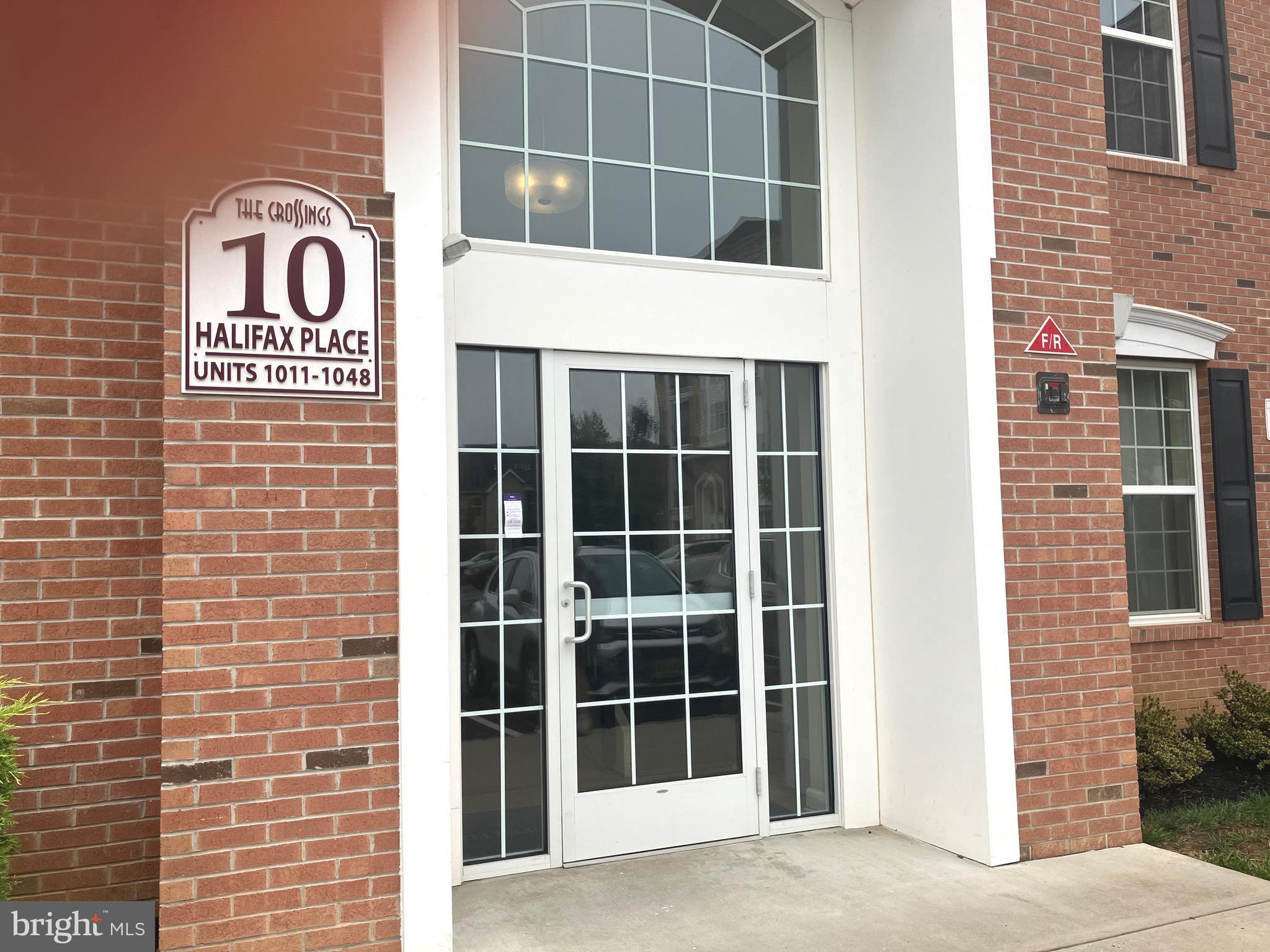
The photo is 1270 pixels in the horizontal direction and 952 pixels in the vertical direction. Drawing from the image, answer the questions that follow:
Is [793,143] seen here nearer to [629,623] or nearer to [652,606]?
[652,606]

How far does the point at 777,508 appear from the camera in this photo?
491 cm

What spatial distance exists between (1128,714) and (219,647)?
13.8 feet

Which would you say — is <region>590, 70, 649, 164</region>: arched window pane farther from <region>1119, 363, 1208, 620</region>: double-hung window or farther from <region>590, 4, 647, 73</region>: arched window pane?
<region>1119, 363, 1208, 620</region>: double-hung window

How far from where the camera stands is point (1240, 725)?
6227 millimetres

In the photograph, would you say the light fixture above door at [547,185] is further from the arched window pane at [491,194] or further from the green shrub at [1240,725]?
the green shrub at [1240,725]

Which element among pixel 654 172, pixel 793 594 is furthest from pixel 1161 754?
pixel 654 172

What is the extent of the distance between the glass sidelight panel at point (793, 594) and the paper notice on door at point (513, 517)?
1.28 meters

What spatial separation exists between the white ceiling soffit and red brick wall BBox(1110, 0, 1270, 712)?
0.16 m

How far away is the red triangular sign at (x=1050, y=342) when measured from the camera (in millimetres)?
4609

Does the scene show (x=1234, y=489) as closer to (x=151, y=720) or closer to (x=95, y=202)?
(x=151, y=720)

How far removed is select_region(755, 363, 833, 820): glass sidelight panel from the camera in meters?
4.84

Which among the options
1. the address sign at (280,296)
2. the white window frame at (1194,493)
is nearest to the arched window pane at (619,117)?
the address sign at (280,296)

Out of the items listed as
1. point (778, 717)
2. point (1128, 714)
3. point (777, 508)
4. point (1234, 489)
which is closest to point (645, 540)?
point (777, 508)

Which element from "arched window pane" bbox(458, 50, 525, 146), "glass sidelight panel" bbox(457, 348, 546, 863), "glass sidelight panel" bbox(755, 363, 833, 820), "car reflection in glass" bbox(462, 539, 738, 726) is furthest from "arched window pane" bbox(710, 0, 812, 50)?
"car reflection in glass" bbox(462, 539, 738, 726)
